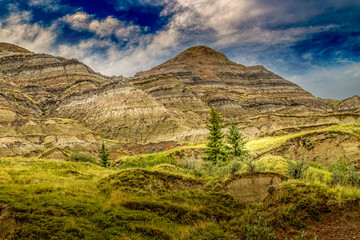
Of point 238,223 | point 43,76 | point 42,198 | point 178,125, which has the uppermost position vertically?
point 43,76

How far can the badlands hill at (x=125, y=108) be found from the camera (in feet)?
275

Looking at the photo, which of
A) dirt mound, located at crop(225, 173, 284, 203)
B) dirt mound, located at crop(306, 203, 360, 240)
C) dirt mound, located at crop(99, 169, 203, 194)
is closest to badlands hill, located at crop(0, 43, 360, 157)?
dirt mound, located at crop(99, 169, 203, 194)

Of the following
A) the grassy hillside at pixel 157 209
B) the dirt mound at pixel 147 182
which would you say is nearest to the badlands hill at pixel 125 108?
the dirt mound at pixel 147 182

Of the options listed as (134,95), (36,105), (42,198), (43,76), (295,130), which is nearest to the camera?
(42,198)

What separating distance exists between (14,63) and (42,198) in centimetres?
19725

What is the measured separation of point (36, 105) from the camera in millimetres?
126438

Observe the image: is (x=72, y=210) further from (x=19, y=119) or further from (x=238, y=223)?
(x=19, y=119)

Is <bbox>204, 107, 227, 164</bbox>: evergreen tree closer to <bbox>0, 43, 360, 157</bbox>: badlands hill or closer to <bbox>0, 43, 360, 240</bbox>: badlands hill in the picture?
<bbox>0, 43, 360, 240</bbox>: badlands hill

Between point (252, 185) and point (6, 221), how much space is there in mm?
10604

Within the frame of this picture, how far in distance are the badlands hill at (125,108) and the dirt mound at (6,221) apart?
1203 inches

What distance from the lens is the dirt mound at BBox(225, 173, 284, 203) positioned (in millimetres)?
12648

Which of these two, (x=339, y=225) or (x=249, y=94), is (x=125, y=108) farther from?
(x=339, y=225)

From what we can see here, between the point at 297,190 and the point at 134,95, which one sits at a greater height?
the point at 134,95

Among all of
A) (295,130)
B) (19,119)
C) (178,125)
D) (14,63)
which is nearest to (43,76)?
(14,63)
